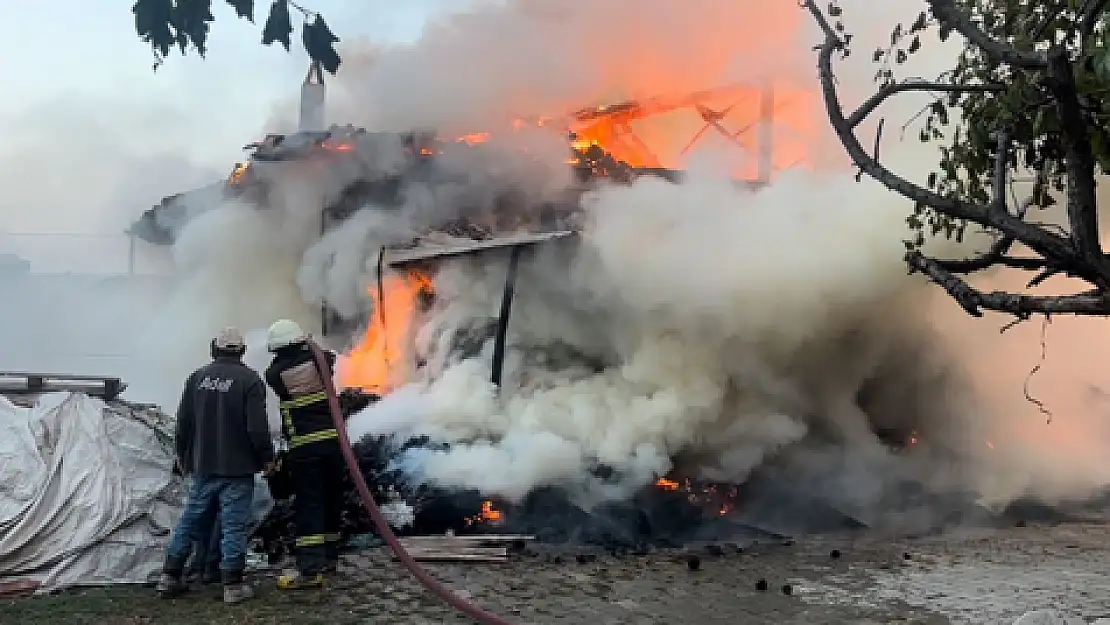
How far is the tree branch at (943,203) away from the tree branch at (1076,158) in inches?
3.3

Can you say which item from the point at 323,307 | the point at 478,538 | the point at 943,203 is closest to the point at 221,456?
the point at 478,538

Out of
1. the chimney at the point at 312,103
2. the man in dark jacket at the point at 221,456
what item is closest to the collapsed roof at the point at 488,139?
the chimney at the point at 312,103

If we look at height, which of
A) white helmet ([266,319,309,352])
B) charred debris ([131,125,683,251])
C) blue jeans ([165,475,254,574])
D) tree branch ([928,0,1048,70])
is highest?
charred debris ([131,125,683,251])

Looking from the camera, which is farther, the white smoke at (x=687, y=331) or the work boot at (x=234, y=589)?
the white smoke at (x=687, y=331)

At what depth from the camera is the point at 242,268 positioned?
12.1 meters

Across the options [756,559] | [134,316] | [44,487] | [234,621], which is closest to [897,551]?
[756,559]

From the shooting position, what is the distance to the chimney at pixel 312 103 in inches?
530

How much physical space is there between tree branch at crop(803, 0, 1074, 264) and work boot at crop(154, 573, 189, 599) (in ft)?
15.1

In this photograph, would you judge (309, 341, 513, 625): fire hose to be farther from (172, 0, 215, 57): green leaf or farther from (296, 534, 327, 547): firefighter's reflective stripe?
(172, 0, 215, 57): green leaf

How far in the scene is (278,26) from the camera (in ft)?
27.0

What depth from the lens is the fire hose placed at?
5.28m

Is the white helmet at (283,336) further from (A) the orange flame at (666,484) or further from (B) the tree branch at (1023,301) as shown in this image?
(B) the tree branch at (1023,301)

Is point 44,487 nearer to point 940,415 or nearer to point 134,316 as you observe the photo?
point 940,415

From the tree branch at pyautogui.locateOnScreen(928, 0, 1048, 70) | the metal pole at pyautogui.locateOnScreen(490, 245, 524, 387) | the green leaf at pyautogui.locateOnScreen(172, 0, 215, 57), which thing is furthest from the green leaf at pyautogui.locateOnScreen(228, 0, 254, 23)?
the tree branch at pyautogui.locateOnScreen(928, 0, 1048, 70)
